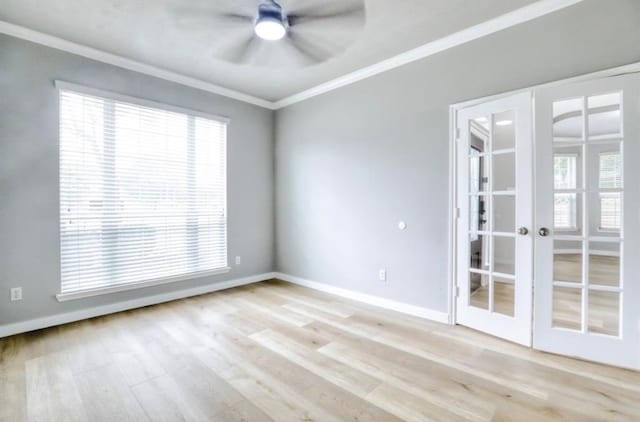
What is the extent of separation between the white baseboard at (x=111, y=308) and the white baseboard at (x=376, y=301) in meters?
0.79

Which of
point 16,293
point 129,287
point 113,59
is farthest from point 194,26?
point 16,293

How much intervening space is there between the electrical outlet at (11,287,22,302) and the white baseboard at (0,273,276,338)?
23 centimetres

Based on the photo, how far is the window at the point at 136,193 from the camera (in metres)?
3.02

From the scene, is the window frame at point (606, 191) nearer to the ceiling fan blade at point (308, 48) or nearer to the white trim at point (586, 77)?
the white trim at point (586, 77)

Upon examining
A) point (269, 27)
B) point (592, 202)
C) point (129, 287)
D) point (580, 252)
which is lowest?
point (129, 287)

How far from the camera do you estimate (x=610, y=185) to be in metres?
2.17

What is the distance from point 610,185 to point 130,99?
4508 mm

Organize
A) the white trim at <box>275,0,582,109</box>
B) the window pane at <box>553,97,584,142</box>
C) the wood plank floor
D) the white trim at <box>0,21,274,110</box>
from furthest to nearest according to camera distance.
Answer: the white trim at <box>0,21,274,110</box>
the white trim at <box>275,0,582,109</box>
the window pane at <box>553,97,584,142</box>
the wood plank floor

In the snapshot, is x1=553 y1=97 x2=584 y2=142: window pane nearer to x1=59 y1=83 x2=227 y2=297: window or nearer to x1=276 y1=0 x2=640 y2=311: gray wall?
x1=276 y1=0 x2=640 y2=311: gray wall

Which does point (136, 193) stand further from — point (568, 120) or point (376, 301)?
point (568, 120)

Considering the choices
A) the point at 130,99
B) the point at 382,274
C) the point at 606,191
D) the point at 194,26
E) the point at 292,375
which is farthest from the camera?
the point at 382,274

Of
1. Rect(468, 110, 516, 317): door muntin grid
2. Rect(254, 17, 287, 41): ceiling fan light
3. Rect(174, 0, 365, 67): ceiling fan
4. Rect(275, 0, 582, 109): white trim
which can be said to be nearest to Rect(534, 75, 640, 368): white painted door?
Rect(468, 110, 516, 317): door muntin grid

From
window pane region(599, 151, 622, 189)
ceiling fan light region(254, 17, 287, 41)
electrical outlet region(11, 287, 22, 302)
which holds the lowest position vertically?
electrical outlet region(11, 287, 22, 302)

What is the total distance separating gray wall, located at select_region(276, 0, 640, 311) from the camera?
7.54 feet
